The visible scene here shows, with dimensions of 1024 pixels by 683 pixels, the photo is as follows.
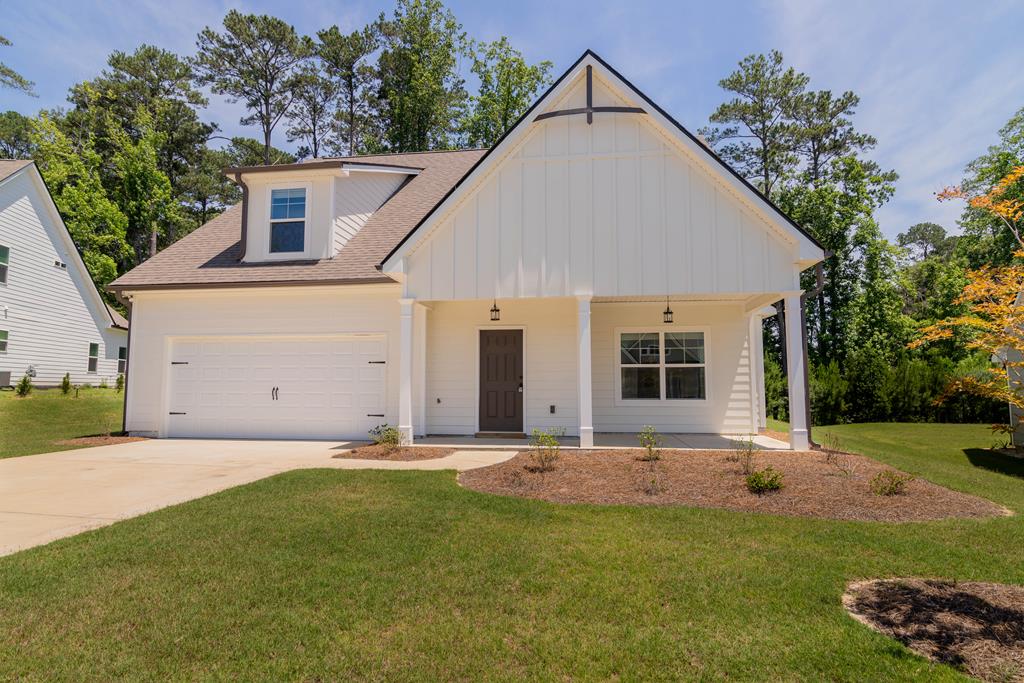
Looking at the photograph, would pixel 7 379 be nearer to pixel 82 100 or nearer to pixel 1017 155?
pixel 82 100

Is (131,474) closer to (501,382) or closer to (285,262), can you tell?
(285,262)

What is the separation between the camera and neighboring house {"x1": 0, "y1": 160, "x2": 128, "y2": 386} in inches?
731

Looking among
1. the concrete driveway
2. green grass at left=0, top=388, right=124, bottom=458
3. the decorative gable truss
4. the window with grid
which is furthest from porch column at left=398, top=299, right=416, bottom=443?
the window with grid

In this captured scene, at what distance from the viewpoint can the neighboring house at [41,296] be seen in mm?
18578

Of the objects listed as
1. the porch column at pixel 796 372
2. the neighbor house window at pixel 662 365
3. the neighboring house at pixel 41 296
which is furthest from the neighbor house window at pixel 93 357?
the porch column at pixel 796 372

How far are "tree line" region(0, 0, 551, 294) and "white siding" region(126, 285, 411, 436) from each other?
58.6ft

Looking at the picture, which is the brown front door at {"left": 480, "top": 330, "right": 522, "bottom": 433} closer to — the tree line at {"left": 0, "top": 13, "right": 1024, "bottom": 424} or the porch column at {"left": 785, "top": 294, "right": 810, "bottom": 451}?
the porch column at {"left": 785, "top": 294, "right": 810, "bottom": 451}

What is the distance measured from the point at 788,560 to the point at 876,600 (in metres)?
0.69

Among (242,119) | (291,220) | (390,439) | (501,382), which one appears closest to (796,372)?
(501,382)

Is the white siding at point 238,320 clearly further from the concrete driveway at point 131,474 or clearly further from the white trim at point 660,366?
the white trim at point 660,366

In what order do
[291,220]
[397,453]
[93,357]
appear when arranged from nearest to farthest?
Answer: [397,453] → [291,220] → [93,357]

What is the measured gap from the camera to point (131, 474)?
7621mm

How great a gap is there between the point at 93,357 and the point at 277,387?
16759 millimetres

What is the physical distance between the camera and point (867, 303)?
24.5 metres
